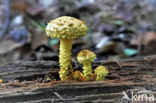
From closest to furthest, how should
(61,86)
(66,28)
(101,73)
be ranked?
1. (66,28)
2. (61,86)
3. (101,73)

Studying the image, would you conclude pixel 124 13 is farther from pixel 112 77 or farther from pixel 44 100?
pixel 44 100

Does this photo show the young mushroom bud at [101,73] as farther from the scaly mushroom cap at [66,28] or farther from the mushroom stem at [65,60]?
the scaly mushroom cap at [66,28]

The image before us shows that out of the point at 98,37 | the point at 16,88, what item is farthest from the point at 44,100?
the point at 98,37

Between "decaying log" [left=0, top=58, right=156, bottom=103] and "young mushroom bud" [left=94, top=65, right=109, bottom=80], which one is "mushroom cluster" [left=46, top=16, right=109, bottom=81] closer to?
"young mushroom bud" [left=94, top=65, right=109, bottom=80]

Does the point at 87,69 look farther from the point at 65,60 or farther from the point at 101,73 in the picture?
the point at 65,60

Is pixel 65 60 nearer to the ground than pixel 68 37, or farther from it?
nearer to the ground

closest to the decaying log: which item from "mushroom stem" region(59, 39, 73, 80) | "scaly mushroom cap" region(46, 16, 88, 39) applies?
"mushroom stem" region(59, 39, 73, 80)

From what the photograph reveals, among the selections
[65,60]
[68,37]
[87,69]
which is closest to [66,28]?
[68,37]
